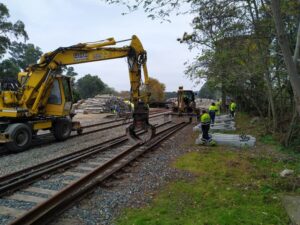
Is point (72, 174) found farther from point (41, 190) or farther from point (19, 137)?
point (19, 137)

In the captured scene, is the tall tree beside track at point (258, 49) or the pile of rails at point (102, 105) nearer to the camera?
the tall tree beside track at point (258, 49)

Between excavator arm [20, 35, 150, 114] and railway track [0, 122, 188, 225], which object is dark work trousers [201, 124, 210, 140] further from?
railway track [0, 122, 188, 225]

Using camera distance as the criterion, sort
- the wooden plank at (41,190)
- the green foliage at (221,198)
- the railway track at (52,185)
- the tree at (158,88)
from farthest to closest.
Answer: the tree at (158,88) < the wooden plank at (41,190) < the railway track at (52,185) < the green foliage at (221,198)

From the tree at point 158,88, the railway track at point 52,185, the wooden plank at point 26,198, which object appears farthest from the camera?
the tree at point 158,88

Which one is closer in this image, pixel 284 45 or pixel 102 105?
pixel 284 45

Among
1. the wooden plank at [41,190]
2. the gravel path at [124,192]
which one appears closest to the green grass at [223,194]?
the gravel path at [124,192]

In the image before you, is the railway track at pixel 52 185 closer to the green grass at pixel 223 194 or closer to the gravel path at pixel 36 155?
the gravel path at pixel 36 155

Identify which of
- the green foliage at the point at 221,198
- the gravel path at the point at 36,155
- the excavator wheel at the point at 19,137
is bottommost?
the green foliage at the point at 221,198

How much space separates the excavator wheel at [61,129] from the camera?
46.1 ft

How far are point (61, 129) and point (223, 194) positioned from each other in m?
9.71

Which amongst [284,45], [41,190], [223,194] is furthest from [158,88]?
[284,45]

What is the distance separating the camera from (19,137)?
1177 cm

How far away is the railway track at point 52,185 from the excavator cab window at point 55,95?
4.23 meters

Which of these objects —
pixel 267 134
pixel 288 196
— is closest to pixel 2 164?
pixel 288 196
